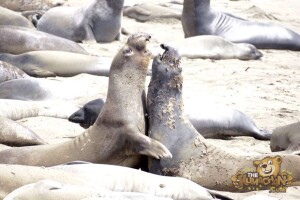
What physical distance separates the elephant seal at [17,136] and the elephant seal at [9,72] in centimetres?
188

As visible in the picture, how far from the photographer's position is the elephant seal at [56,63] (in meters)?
8.46

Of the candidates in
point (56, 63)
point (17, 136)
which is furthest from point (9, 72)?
point (17, 136)

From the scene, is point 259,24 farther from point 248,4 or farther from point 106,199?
point 106,199

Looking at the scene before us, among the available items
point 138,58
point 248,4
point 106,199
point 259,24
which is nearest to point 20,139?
point 138,58

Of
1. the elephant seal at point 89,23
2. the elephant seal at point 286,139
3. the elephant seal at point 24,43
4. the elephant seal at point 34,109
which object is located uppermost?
the elephant seal at point 286,139

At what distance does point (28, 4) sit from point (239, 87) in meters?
4.71

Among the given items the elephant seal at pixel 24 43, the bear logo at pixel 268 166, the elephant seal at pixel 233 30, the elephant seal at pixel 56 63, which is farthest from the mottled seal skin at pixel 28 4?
the bear logo at pixel 268 166

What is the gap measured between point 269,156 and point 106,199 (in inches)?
69.1

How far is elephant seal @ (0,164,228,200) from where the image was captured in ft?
14.1

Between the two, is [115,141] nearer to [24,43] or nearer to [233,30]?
[24,43]

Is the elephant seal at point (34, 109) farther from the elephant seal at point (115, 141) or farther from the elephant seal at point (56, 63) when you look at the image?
the elephant seal at point (115, 141)

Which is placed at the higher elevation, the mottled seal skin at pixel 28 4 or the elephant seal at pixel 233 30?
the elephant seal at pixel 233 30

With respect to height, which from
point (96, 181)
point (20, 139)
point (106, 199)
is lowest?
point (20, 139)

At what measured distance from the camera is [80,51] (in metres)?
9.37
